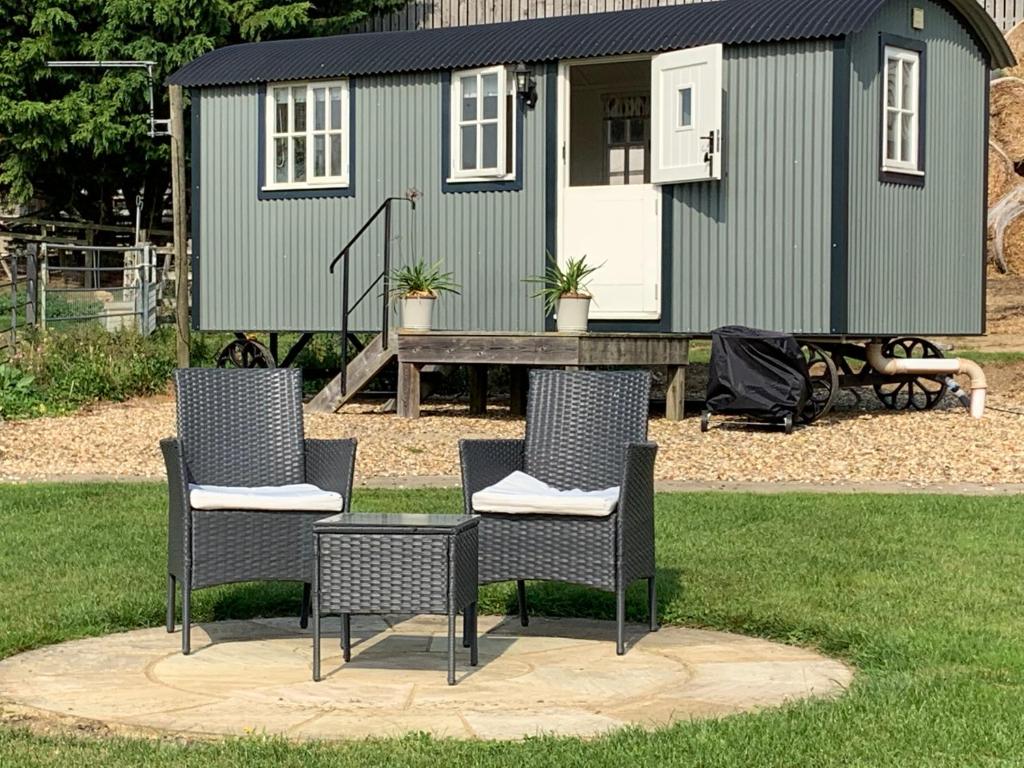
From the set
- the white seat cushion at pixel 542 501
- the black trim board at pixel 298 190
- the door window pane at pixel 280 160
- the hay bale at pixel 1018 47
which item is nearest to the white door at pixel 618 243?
the black trim board at pixel 298 190

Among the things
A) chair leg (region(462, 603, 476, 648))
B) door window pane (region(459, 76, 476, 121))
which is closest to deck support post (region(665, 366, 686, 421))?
door window pane (region(459, 76, 476, 121))

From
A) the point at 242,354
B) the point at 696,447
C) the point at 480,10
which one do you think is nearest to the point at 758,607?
the point at 696,447

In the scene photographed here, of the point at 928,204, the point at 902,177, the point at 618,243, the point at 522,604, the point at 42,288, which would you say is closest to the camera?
the point at 522,604

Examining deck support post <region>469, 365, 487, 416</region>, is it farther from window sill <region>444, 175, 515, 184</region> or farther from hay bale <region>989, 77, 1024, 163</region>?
hay bale <region>989, 77, 1024, 163</region>

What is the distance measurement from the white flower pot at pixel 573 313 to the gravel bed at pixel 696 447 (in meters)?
0.88

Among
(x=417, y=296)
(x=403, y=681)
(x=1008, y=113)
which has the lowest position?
(x=403, y=681)

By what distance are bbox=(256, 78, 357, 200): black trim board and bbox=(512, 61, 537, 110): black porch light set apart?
1.68 meters

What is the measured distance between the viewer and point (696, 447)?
1147cm

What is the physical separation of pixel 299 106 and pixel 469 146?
1767 mm

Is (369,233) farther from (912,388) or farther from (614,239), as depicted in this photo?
(912,388)

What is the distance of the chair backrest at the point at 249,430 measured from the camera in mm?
6188

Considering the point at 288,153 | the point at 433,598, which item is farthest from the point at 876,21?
the point at 433,598

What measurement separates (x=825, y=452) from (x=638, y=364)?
6.85ft

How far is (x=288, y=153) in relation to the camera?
48.8ft
